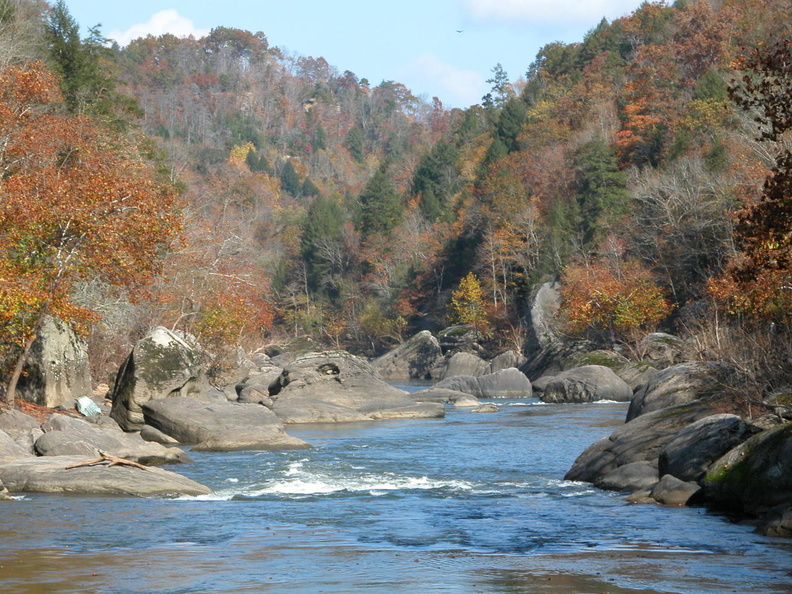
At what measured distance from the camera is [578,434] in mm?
27203

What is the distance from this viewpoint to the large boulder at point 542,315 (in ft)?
205

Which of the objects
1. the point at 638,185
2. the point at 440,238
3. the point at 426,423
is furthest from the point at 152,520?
the point at 440,238

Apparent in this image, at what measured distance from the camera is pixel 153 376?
27141 millimetres

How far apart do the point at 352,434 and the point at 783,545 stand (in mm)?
17844

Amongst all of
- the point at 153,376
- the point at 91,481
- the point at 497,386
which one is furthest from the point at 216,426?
the point at 497,386

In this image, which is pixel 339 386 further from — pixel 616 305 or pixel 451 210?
pixel 451 210

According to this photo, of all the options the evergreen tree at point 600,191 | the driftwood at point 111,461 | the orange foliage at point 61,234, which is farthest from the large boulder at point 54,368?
the evergreen tree at point 600,191

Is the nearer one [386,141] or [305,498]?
→ [305,498]

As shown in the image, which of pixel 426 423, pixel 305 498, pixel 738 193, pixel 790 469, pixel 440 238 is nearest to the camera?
pixel 790 469

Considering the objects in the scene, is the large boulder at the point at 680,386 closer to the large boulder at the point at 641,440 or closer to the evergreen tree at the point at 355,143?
the large boulder at the point at 641,440

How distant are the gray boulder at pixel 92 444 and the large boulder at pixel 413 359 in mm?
51262

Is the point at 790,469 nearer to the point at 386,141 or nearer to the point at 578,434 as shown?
the point at 578,434

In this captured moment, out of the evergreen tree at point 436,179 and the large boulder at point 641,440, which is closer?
the large boulder at point 641,440

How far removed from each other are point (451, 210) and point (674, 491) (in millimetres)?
81981
